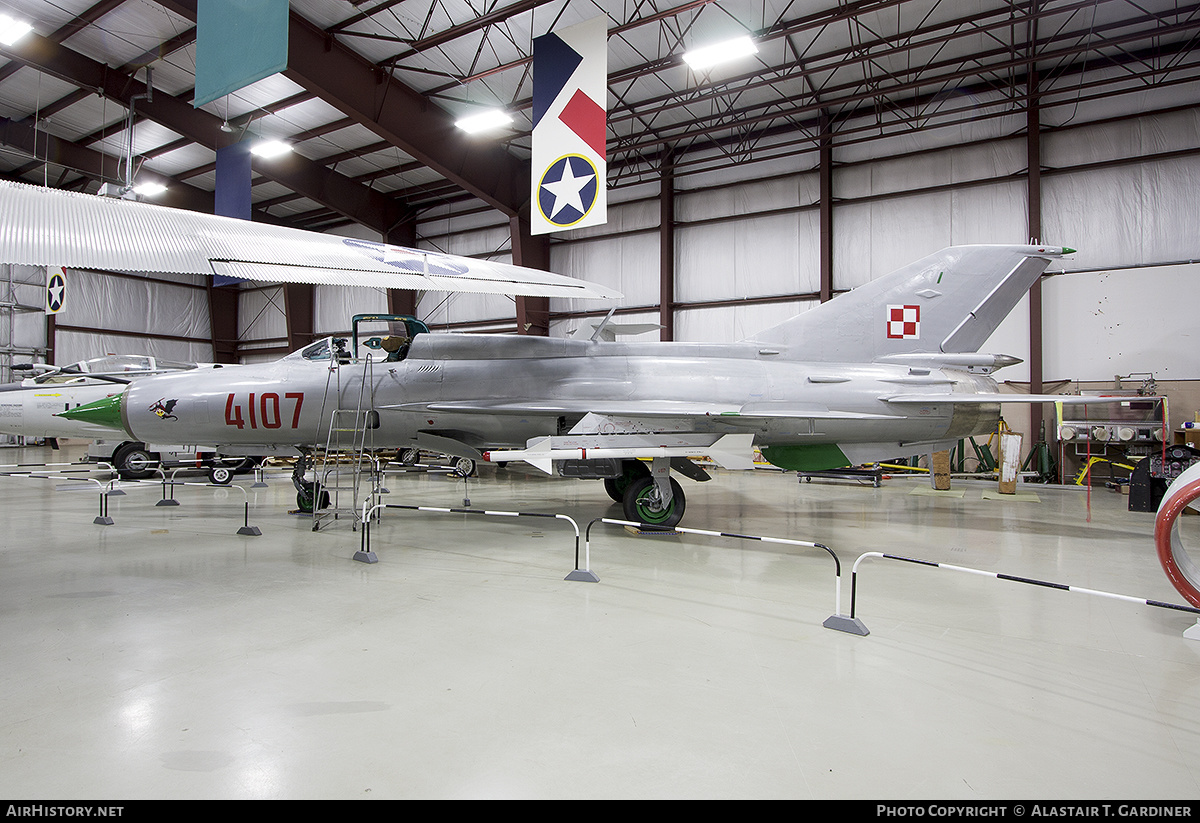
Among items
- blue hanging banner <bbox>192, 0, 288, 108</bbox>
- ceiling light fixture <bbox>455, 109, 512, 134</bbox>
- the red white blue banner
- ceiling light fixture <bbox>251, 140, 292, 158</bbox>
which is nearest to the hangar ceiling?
ceiling light fixture <bbox>455, 109, 512, 134</bbox>

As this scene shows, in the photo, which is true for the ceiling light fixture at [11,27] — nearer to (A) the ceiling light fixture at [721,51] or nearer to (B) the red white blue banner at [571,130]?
(B) the red white blue banner at [571,130]

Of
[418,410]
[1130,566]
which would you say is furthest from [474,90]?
[1130,566]

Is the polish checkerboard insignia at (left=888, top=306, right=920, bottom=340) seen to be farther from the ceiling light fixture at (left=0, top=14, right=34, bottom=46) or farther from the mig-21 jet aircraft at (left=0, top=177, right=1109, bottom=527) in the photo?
the ceiling light fixture at (left=0, top=14, right=34, bottom=46)

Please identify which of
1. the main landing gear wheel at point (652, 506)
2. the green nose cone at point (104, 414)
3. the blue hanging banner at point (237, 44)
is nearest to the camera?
the blue hanging banner at point (237, 44)

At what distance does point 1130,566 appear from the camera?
5.79 metres

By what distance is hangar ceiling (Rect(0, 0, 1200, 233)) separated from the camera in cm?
1309

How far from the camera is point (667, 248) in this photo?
63.9ft

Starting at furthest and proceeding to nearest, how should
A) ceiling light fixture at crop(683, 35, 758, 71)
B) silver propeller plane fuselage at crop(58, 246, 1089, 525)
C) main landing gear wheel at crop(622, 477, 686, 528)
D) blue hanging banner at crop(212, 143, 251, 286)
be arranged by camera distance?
blue hanging banner at crop(212, 143, 251, 286)
ceiling light fixture at crop(683, 35, 758, 71)
silver propeller plane fuselage at crop(58, 246, 1089, 525)
main landing gear wheel at crop(622, 477, 686, 528)

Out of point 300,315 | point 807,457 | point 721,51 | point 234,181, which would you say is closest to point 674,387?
point 807,457

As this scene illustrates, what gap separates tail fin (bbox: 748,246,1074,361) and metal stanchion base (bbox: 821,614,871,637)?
4659mm

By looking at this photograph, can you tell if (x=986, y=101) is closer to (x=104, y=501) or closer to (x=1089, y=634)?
(x=1089, y=634)

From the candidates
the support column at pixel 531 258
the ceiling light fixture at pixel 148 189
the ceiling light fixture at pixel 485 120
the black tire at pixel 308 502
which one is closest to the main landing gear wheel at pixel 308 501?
the black tire at pixel 308 502

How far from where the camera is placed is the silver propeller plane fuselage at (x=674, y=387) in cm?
737

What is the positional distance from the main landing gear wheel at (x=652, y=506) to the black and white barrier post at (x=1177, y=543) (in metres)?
4.26
